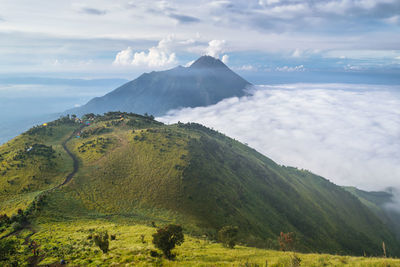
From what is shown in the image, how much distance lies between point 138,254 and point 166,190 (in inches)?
2049

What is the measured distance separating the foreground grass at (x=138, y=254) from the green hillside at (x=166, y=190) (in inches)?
576

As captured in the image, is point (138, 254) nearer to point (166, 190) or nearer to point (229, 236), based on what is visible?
point (229, 236)

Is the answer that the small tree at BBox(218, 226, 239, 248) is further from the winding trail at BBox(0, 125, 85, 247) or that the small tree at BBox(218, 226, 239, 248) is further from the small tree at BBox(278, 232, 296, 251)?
the winding trail at BBox(0, 125, 85, 247)

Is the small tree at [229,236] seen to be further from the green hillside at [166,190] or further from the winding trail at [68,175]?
the winding trail at [68,175]

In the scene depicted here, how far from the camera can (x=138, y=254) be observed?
2889 centimetres

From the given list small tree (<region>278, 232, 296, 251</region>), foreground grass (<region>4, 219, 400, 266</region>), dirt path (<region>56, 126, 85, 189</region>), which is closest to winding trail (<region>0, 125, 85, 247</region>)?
dirt path (<region>56, 126, 85, 189</region>)

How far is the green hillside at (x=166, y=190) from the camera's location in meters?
65.9

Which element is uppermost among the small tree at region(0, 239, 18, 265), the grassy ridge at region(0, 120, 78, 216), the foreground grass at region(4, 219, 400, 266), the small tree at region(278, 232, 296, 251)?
the grassy ridge at region(0, 120, 78, 216)

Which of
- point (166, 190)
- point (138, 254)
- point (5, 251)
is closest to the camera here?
point (138, 254)

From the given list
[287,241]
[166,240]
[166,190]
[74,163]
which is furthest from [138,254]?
[74,163]

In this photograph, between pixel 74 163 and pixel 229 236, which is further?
pixel 74 163

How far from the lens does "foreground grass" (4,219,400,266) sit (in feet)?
79.2

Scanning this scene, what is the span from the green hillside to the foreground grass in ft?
48.0

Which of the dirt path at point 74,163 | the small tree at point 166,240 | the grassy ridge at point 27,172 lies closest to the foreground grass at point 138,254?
the small tree at point 166,240
